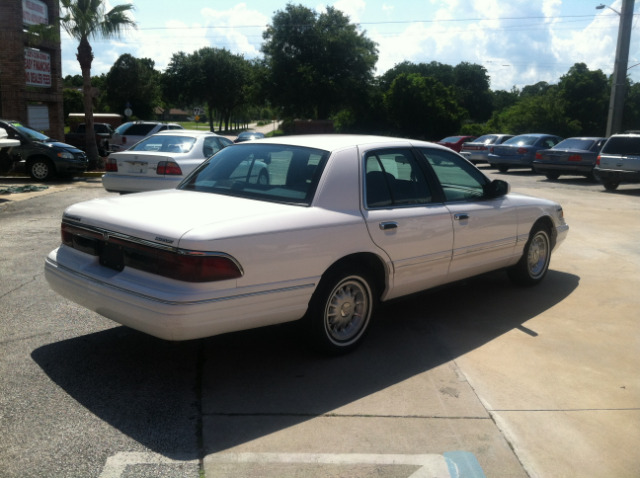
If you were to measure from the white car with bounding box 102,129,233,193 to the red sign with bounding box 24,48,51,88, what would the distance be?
14.0 meters

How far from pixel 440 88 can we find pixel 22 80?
34.3m

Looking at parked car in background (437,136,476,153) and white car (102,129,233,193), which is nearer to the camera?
white car (102,129,233,193)

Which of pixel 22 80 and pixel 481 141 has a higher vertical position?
pixel 22 80

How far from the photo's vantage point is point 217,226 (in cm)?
413

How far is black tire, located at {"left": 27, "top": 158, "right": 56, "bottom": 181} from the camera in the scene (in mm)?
17656

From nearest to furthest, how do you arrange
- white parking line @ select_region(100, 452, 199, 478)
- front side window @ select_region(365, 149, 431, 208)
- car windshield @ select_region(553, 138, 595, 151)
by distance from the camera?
white parking line @ select_region(100, 452, 199, 478) < front side window @ select_region(365, 149, 431, 208) < car windshield @ select_region(553, 138, 595, 151)

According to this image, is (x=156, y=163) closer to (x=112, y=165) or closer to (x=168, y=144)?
(x=168, y=144)

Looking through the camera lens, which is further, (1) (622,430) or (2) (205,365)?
(2) (205,365)

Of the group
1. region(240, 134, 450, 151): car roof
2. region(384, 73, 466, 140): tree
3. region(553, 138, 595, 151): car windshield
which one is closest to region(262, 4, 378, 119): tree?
region(384, 73, 466, 140): tree

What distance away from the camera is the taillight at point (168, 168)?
37.8ft

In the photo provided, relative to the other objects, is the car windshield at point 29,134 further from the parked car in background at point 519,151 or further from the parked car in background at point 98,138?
the parked car in background at point 519,151

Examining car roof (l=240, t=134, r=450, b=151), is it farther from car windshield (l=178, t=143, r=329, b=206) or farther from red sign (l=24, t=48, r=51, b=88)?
red sign (l=24, t=48, r=51, b=88)

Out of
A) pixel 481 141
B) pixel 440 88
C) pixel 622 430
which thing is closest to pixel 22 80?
pixel 481 141

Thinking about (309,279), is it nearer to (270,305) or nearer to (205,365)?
(270,305)
